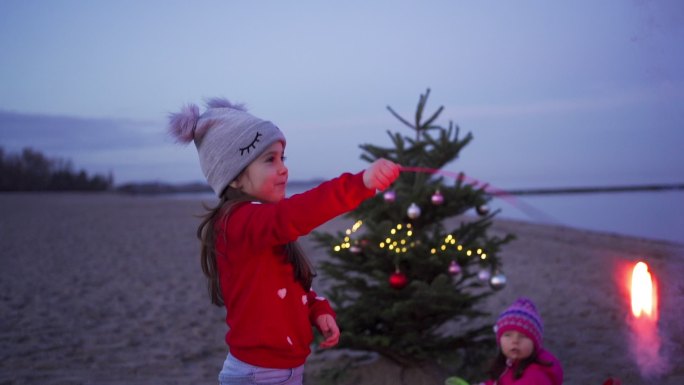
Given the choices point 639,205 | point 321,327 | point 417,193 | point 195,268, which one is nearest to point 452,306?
point 417,193

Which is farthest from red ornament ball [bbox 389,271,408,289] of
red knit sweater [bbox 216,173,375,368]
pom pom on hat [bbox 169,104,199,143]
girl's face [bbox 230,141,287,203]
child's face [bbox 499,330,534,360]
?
pom pom on hat [bbox 169,104,199,143]

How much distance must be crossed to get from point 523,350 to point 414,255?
4.28 ft

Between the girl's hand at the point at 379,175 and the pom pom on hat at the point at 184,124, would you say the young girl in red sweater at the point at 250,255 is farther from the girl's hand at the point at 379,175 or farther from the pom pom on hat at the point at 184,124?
the girl's hand at the point at 379,175

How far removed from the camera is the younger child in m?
3.73

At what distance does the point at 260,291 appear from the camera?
2.41 m

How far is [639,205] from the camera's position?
25672 mm

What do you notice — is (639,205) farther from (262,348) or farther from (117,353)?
(262,348)

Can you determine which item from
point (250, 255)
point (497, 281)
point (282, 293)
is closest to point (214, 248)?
point (250, 255)

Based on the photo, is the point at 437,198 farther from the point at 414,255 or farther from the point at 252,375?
the point at 252,375

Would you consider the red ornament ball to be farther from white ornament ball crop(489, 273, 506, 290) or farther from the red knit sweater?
the red knit sweater

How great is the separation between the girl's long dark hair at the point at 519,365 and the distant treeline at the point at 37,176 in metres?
63.6

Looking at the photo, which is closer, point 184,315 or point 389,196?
point 389,196

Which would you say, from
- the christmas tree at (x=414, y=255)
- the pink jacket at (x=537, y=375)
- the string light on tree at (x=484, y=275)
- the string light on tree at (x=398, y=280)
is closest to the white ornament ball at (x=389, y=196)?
the christmas tree at (x=414, y=255)

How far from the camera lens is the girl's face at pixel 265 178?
251 cm
